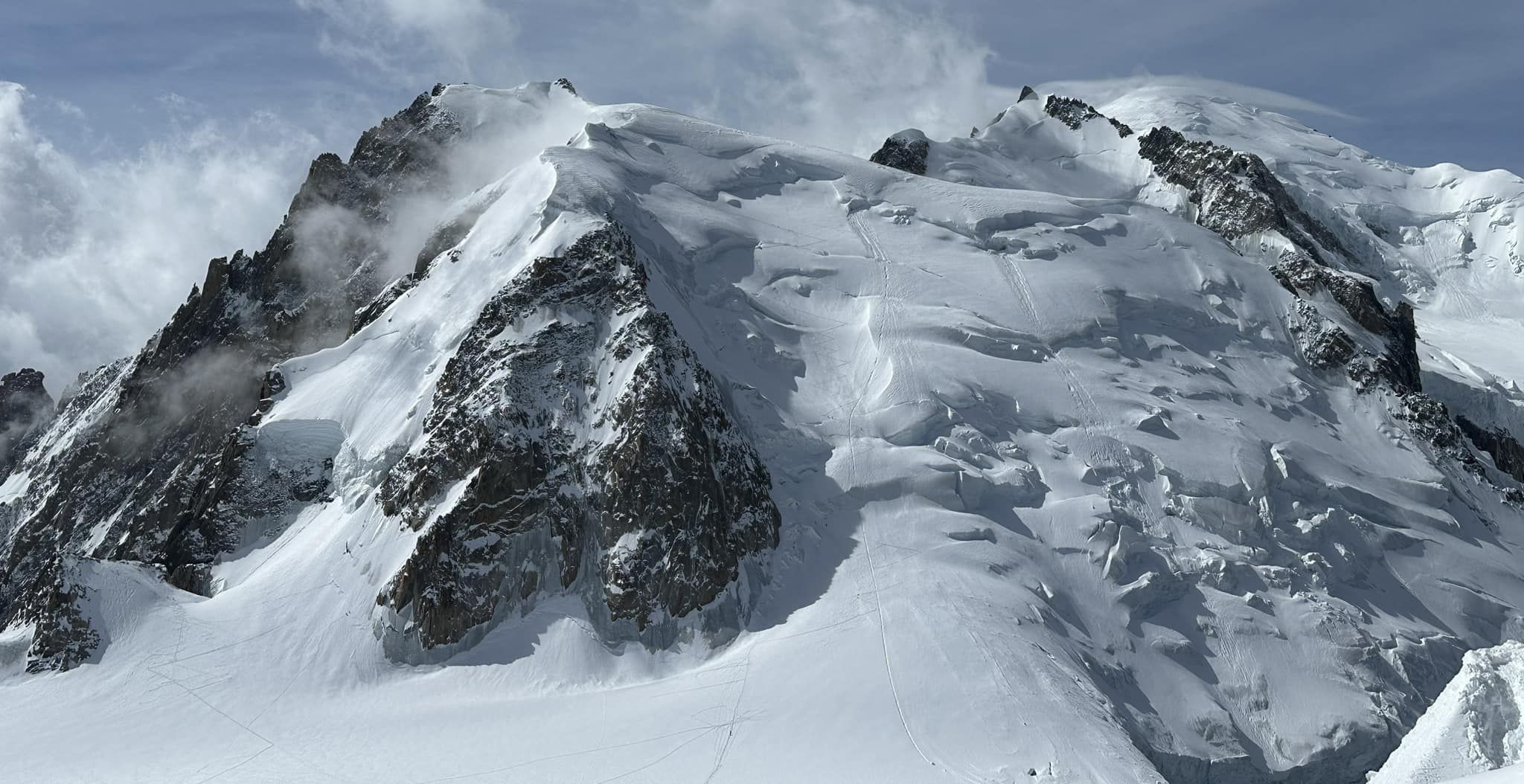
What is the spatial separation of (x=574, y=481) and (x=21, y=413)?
117179mm

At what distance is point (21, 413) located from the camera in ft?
470

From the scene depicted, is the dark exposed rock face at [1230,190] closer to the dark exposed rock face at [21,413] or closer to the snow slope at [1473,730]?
the snow slope at [1473,730]

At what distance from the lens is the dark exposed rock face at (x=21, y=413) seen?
450 feet

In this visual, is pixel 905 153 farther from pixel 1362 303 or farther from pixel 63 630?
pixel 63 630

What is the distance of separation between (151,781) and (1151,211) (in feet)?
264

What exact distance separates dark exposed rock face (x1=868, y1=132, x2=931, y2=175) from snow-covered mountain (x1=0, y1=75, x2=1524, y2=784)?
39.1 feet

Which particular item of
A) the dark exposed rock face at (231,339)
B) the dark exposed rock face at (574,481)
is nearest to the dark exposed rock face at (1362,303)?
the dark exposed rock face at (574,481)

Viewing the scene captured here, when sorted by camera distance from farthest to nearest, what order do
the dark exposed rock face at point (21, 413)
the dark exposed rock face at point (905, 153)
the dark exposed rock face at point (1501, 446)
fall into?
the dark exposed rock face at point (21, 413) → the dark exposed rock face at point (905, 153) → the dark exposed rock face at point (1501, 446)

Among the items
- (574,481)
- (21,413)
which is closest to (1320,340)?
(574,481)

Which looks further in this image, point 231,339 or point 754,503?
point 231,339

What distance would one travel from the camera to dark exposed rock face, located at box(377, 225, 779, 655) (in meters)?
58.2

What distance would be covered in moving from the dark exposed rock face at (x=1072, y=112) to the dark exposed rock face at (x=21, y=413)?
414 ft

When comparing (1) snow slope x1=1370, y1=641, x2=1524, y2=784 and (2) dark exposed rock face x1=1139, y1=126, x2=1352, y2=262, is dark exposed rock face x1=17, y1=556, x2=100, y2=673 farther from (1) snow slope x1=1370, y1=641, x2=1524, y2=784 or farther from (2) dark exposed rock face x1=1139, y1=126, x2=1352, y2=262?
(2) dark exposed rock face x1=1139, y1=126, x2=1352, y2=262

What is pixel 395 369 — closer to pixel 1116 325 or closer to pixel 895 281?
pixel 895 281
